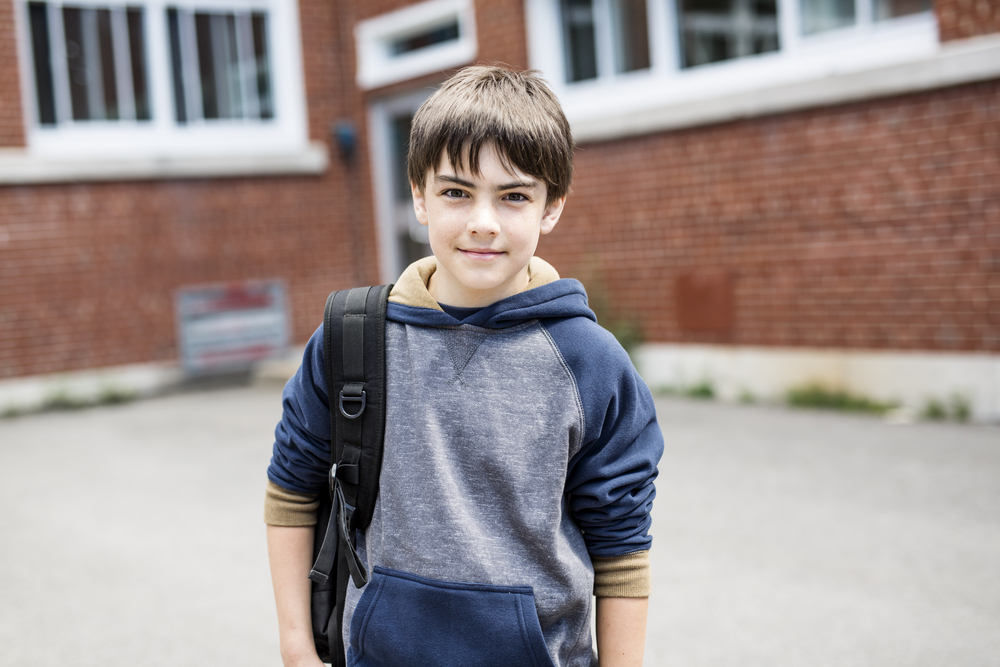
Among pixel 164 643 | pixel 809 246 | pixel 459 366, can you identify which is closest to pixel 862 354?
pixel 809 246

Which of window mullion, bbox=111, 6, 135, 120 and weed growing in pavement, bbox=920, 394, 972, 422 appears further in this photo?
window mullion, bbox=111, 6, 135, 120

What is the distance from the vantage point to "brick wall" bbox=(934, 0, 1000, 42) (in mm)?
5738

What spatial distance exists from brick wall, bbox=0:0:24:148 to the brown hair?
8.02 meters

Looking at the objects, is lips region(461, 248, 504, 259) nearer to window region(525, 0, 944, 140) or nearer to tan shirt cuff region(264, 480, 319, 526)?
tan shirt cuff region(264, 480, 319, 526)

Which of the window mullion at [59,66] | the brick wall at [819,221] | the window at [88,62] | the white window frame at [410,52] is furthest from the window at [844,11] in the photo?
the window mullion at [59,66]

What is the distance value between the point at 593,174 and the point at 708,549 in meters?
4.37

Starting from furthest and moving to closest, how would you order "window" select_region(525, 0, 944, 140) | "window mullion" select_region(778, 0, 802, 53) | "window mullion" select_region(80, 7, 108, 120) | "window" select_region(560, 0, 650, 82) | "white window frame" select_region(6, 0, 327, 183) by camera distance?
"window mullion" select_region(80, 7, 108, 120), "white window frame" select_region(6, 0, 327, 183), "window" select_region(560, 0, 650, 82), "window mullion" select_region(778, 0, 802, 53), "window" select_region(525, 0, 944, 140)

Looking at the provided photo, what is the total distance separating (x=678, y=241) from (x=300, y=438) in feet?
20.0

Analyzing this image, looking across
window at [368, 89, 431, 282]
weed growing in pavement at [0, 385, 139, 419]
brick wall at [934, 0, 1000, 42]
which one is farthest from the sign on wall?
brick wall at [934, 0, 1000, 42]

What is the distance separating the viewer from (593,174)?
7895mm

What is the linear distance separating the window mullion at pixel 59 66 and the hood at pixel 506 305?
8.39m

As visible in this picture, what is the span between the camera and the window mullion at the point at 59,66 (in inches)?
345

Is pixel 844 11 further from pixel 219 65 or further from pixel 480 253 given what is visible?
pixel 219 65

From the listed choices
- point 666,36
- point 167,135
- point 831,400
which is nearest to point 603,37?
point 666,36
